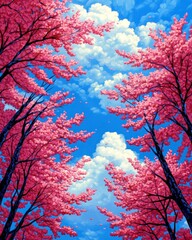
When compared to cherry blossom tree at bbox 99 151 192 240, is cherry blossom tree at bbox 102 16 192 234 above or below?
above

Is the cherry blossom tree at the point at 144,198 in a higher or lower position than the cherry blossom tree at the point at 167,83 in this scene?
lower

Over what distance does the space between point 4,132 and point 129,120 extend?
10.7 meters

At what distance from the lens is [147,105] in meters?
11.5

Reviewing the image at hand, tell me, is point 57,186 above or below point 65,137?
below

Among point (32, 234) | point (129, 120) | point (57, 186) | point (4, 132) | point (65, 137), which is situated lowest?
point (4, 132)

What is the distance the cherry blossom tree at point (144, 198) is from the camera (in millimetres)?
11523

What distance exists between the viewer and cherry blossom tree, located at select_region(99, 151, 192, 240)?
11.5 m

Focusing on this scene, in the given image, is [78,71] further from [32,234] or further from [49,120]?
[32,234]

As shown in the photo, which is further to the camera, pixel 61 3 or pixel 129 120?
pixel 129 120

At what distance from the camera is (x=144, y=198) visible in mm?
11555

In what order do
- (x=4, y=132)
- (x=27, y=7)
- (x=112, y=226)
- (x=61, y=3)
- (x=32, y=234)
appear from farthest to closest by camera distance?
(x=112, y=226) < (x=32, y=234) < (x=61, y=3) < (x=27, y=7) < (x=4, y=132)

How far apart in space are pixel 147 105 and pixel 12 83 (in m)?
5.74

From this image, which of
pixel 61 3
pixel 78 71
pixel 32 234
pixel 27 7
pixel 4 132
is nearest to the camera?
pixel 4 132

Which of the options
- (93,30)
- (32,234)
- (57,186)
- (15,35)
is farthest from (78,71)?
(32,234)
